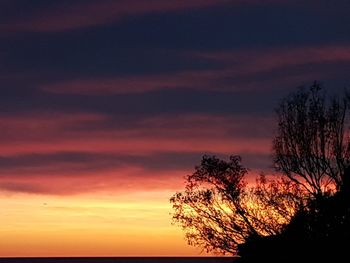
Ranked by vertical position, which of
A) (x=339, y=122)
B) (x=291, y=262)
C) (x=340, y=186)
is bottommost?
(x=291, y=262)

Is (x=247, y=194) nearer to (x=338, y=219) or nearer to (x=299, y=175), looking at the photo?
(x=299, y=175)

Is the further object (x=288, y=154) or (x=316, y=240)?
(x=288, y=154)

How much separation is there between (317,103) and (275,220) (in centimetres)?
1009

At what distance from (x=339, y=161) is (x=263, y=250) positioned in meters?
9.30

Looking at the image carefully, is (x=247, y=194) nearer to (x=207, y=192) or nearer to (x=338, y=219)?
(x=207, y=192)

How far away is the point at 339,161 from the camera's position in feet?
208

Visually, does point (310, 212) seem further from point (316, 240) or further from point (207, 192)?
point (207, 192)

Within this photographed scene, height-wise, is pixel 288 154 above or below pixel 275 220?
above

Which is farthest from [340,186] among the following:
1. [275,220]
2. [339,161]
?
[275,220]

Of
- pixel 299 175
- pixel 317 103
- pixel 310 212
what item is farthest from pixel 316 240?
pixel 317 103

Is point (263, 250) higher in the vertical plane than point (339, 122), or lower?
lower

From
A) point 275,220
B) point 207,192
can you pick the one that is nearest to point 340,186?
point 275,220

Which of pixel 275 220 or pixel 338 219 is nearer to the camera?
pixel 338 219

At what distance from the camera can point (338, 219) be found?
197 feet
